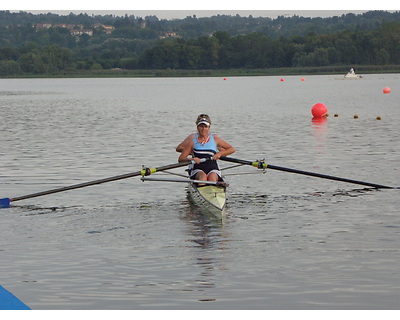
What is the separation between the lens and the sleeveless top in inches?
805

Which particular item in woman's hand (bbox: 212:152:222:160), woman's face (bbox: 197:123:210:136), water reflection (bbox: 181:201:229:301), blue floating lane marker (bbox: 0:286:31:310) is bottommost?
water reflection (bbox: 181:201:229:301)

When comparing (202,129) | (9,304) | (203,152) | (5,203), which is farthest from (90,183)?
(9,304)

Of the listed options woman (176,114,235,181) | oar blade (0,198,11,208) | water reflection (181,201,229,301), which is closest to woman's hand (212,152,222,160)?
woman (176,114,235,181)

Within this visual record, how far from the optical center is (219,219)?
60.1ft

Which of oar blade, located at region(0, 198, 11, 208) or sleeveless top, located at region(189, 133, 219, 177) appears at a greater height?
sleeveless top, located at region(189, 133, 219, 177)

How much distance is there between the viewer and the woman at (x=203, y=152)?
20234 mm

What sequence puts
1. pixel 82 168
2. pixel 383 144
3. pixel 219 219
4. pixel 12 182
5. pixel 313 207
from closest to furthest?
pixel 219 219 → pixel 313 207 → pixel 12 182 → pixel 82 168 → pixel 383 144

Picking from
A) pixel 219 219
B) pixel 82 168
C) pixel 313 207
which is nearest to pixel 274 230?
pixel 219 219

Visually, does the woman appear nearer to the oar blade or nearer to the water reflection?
the water reflection

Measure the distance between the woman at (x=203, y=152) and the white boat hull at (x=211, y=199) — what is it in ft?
1.20

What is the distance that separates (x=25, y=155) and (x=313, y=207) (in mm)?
15199

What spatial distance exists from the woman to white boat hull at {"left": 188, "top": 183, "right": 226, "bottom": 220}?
14.3 inches

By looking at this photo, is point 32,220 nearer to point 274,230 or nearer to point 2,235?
point 2,235

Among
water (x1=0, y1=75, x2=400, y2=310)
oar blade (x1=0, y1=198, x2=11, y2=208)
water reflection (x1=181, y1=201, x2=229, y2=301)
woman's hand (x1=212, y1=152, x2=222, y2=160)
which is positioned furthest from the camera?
oar blade (x1=0, y1=198, x2=11, y2=208)
